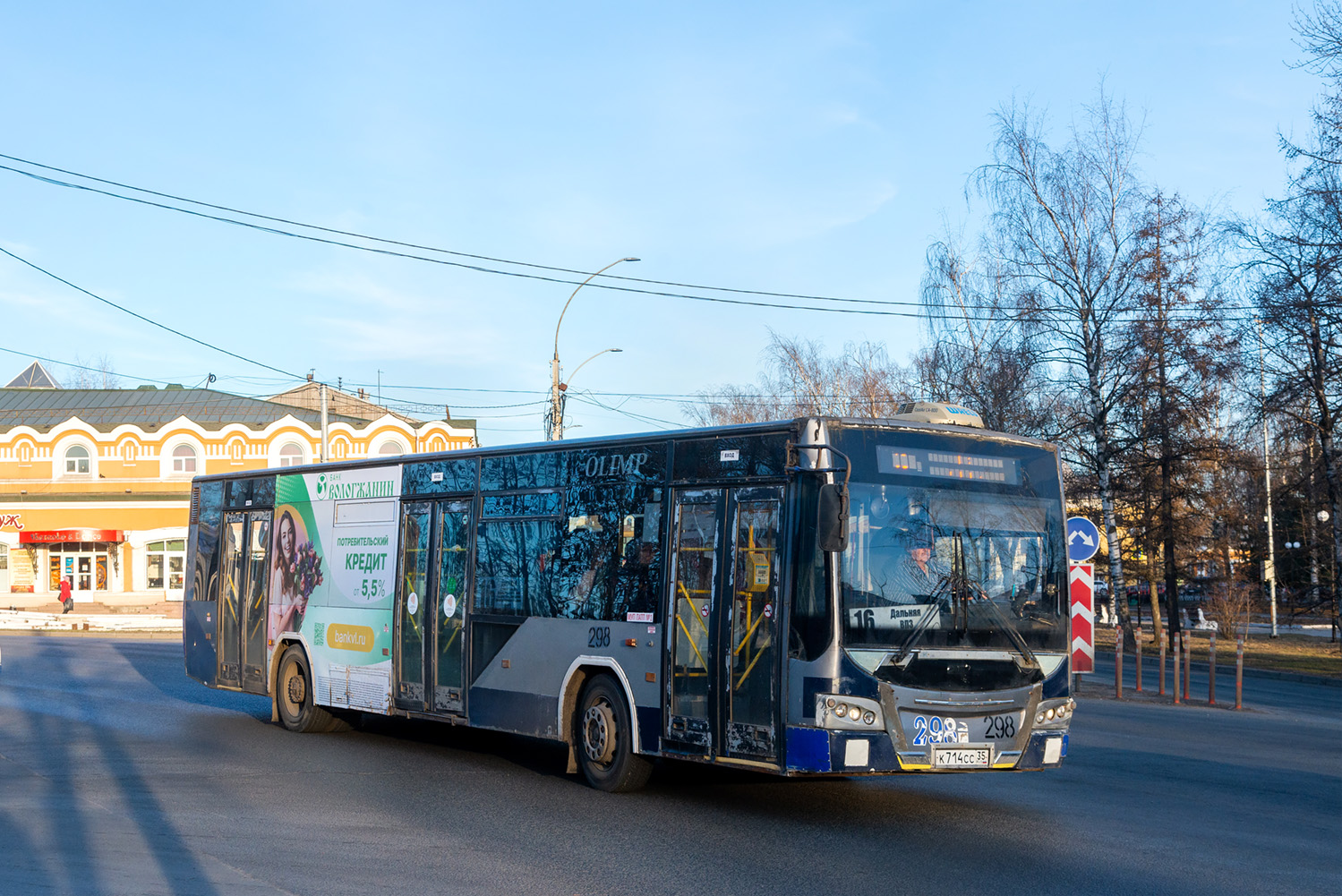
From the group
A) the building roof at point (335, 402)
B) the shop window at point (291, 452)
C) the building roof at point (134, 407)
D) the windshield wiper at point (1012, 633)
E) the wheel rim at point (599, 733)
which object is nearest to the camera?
the windshield wiper at point (1012, 633)

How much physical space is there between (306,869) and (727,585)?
3.48m

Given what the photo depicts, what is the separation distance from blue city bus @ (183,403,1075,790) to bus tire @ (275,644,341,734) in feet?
7.27

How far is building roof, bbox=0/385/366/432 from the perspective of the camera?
200ft

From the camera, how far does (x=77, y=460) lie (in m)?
54.9

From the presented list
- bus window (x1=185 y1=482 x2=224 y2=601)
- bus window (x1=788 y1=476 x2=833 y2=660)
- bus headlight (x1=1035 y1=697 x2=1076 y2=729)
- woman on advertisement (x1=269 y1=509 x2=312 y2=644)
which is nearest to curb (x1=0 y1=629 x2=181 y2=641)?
bus window (x1=185 y1=482 x2=224 y2=601)

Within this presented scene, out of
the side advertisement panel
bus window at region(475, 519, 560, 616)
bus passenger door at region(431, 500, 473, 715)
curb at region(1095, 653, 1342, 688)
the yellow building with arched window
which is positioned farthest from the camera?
the yellow building with arched window

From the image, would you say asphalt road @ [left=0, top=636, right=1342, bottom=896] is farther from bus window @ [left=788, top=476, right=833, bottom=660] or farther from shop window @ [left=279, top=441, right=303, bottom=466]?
shop window @ [left=279, top=441, right=303, bottom=466]

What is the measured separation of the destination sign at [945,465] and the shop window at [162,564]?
50.3 metres

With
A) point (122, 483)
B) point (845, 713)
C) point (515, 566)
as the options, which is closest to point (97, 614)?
point (122, 483)

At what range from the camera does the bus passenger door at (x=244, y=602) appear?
614 inches

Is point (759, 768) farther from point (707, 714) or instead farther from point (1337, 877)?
point (1337, 877)

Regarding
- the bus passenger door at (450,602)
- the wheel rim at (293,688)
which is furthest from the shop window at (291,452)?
the bus passenger door at (450,602)

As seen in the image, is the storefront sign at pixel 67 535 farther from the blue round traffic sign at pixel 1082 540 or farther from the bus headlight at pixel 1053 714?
the bus headlight at pixel 1053 714

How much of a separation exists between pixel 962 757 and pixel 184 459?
5175cm
